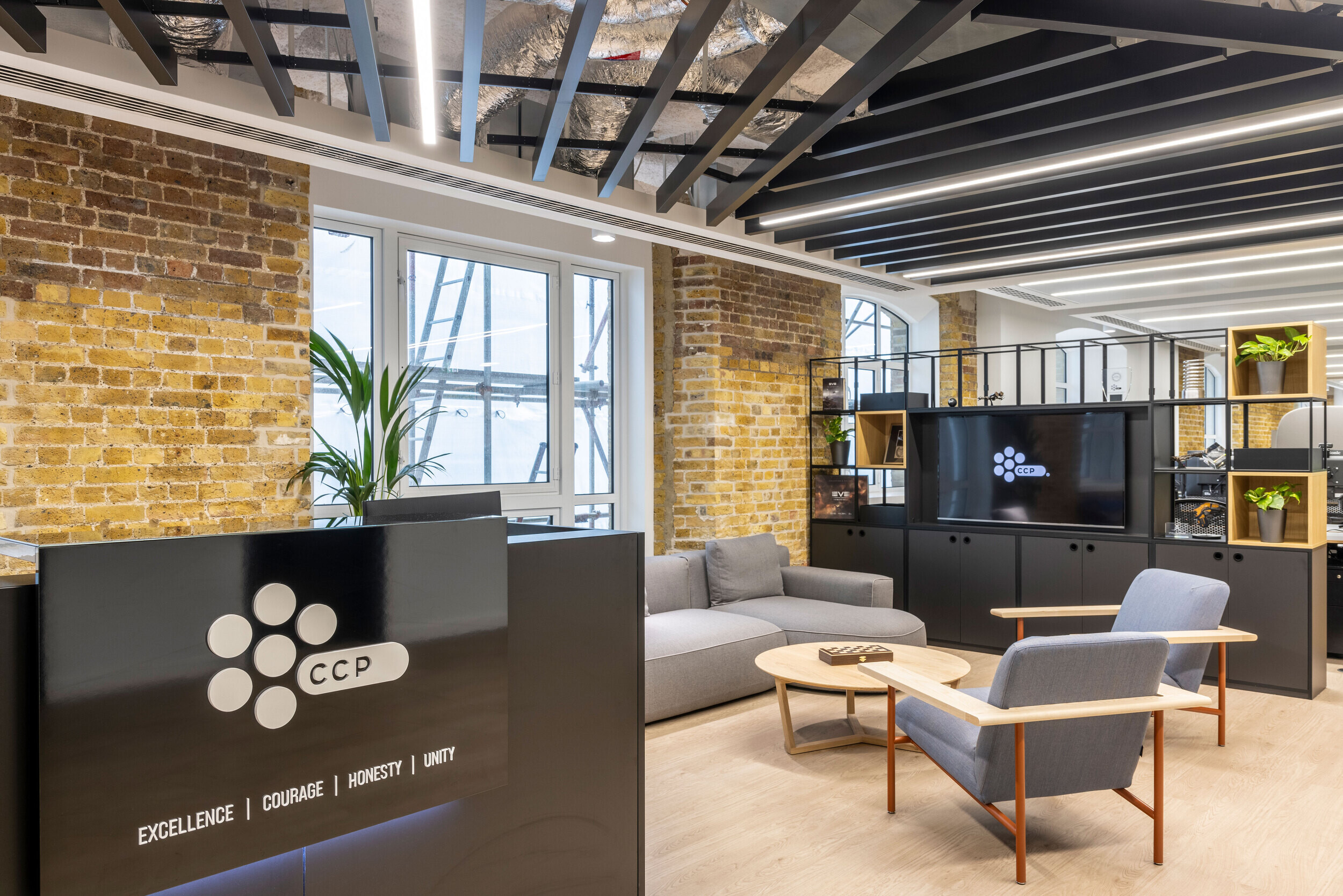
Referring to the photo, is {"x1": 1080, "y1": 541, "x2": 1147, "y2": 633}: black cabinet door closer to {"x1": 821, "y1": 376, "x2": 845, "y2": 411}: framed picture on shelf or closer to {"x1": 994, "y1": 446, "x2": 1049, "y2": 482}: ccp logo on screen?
{"x1": 994, "y1": 446, "x2": 1049, "y2": 482}: ccp logo on screen

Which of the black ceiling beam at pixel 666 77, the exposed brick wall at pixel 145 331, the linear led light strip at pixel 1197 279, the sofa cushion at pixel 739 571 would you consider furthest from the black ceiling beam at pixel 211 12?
the linear led light strip at pixel 1197 279

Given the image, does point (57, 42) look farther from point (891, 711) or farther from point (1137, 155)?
point (1137, 155)

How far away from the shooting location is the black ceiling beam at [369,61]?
2.30 meters

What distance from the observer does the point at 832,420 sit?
6.73m

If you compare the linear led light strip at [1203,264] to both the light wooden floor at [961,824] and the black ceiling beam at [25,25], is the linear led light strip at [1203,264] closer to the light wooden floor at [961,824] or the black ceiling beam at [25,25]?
the light wooden floor at [961,824]

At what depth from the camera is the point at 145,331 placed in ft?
11.4

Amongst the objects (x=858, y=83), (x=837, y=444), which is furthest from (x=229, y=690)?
(x=837, y=444)

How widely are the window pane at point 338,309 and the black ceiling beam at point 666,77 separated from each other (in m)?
1.69

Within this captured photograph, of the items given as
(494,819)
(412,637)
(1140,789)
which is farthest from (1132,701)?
(412,637)

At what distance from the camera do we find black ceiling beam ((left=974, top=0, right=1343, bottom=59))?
242cm

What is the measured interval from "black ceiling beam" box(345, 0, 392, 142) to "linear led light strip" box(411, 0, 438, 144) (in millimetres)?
127

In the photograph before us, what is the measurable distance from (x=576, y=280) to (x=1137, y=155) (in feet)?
11.6

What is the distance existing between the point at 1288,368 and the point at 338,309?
17.6 feet

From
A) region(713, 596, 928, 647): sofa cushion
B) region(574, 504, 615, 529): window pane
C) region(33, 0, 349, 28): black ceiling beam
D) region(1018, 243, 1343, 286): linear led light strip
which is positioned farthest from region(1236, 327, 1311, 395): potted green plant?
region(33, 0, 349, 28): black ceiling beam
